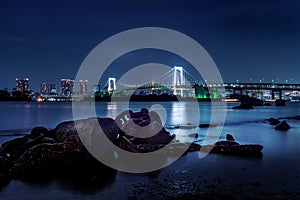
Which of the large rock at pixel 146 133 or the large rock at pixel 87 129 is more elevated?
the large rock at pixel 87 129

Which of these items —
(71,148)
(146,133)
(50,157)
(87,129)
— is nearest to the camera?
(50,157)

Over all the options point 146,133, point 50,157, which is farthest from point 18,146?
point 146,133

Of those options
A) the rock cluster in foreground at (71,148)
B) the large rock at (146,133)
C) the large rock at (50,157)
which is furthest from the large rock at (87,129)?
the large rock at (146,133)

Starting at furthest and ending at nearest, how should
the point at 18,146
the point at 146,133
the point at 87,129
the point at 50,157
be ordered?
the point at 146,133
the point at 18,146
the point at 87,129
the point at 50,157

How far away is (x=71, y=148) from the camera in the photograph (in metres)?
7.34

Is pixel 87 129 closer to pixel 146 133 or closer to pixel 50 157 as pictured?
pixel 50 157

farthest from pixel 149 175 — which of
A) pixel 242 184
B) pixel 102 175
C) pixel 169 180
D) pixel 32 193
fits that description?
pixel 32 193

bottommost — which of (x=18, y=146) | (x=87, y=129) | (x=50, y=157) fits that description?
(x=50, y=157)

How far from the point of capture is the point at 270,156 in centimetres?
877

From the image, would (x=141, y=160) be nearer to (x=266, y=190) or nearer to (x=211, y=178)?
(x=211, y=178)

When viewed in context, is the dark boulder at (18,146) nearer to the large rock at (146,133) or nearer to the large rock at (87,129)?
the large rock at (87,129)

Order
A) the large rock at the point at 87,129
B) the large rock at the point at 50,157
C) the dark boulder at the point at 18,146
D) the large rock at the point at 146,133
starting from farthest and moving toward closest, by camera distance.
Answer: the large rock at the point at 146,133
the large rock at the point at 87,129
the dark boulder at the point at 18,146
the large rock at the point at 50,157

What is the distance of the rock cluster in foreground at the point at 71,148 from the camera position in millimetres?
6613

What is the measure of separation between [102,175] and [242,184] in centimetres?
291
